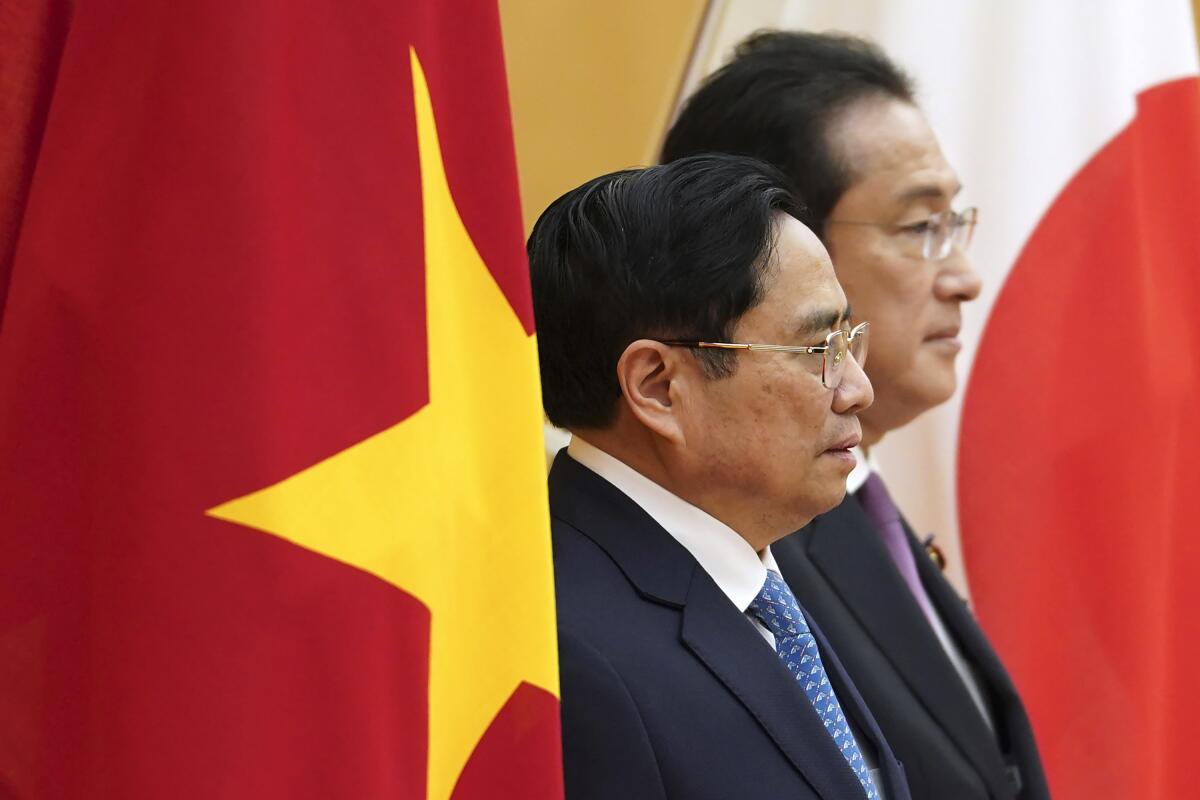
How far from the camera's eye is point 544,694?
3.33 feet

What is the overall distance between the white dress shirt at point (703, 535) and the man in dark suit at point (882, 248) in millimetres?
391

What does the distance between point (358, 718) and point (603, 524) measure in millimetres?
436

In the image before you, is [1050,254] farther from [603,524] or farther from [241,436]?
[241,436]

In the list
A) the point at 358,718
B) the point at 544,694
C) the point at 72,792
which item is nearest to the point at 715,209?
the point at 544,694

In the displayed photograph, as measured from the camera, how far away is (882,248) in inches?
73.2

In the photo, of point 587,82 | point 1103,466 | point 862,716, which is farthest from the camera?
point 1103,466

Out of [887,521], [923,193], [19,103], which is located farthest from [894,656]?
[19,103]

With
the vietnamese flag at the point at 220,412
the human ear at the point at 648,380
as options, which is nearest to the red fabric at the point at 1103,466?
the human ear at the point at 648,380

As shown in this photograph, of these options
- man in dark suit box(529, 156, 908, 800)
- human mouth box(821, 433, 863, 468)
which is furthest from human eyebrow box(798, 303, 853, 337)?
human mouth box(821, 433, 863, 468)

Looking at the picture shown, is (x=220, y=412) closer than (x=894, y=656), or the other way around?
(x=220, y=412)

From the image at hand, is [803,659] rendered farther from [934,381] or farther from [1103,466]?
[1103,466]

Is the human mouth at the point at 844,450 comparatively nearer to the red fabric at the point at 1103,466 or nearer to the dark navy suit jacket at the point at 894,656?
the dark navy suit jacket at the point at 894,656

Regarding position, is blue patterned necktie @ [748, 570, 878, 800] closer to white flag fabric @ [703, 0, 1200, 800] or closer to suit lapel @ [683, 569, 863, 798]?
suit lapel @ [683, 569, 863, 798]

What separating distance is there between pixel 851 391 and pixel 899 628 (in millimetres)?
463
